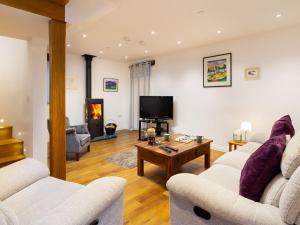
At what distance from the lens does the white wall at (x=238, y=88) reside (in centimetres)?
355

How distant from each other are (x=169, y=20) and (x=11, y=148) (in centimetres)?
339

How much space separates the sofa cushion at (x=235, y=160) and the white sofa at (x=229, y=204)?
0.90 meters

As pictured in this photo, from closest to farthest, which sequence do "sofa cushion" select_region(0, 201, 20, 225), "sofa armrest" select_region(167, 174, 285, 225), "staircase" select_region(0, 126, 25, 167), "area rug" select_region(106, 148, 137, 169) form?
"sofa cushion" select_region(0, 201, 20, 225)
"sofa armrest" select_region(167, 174, 285, 225)
"staircase" select_region(0, 126, 25, 167)
"area rug" select_region(106, 148, 137, 169)

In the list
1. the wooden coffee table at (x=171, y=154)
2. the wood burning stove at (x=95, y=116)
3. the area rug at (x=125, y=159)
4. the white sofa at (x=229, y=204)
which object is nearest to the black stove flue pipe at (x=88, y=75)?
the wood burning stove at (x=95, y=116)

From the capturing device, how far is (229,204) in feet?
3.82

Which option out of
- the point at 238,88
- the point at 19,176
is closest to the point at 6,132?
the point at 19,176

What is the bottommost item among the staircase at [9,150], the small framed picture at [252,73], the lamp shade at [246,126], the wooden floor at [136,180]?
the wooden floor at [136,180]

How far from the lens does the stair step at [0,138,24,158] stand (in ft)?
10.4

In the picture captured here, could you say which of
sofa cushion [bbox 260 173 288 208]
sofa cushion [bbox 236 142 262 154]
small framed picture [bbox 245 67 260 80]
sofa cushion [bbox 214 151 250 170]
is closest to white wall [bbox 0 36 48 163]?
sofa cushion [bbox 214 151 250 170]

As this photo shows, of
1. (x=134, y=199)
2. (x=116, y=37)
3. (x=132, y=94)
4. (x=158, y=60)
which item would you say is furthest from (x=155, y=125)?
(x=134, y=199)

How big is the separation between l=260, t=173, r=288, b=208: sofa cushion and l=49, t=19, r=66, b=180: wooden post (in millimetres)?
2146

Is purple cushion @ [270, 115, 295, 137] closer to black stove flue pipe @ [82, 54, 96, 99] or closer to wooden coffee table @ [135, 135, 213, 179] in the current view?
wooden coffee table @ [135, 135, 213, 179]

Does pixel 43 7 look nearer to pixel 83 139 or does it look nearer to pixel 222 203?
pixel 83 139

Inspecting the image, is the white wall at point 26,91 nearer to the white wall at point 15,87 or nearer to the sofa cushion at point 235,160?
the white wall at point 15,87
